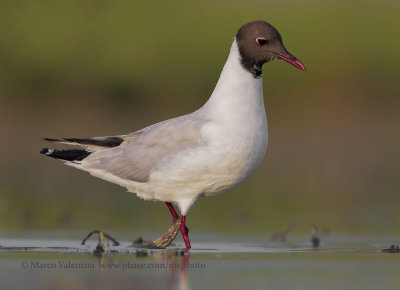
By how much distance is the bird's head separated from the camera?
8719mm

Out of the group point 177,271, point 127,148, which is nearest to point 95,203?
point 127,148

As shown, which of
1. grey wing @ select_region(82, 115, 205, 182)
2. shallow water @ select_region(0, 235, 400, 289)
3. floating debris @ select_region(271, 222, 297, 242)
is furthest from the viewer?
floating debris @ select_region(271, 222, 297, 242)

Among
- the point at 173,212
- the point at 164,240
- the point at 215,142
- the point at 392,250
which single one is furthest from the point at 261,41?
the point at 392,250

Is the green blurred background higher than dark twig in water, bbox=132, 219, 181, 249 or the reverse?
higher

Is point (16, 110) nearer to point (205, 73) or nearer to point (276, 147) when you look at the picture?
point (205, 73)

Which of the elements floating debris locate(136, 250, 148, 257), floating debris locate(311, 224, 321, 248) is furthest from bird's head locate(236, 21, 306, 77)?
floating debris locate(136, 250, 148, 257)

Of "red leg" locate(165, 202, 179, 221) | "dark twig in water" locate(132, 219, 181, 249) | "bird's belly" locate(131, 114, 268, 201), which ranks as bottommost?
"dark twig in water" locate(132, 219, 181, 249)

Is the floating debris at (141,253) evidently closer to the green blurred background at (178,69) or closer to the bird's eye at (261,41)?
the bird's eye at (261,41)

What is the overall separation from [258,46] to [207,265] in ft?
6.90

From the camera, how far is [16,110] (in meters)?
21.5

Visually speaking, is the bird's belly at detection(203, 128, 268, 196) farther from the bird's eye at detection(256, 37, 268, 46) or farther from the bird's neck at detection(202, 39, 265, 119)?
the bird's eye at detection(256, 37, 268, 46)

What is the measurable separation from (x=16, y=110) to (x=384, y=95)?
308 inches

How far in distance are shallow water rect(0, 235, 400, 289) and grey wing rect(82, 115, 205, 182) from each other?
65 centimetres

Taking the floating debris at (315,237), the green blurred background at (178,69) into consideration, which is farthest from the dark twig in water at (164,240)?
the green blurred background at (178,69)
